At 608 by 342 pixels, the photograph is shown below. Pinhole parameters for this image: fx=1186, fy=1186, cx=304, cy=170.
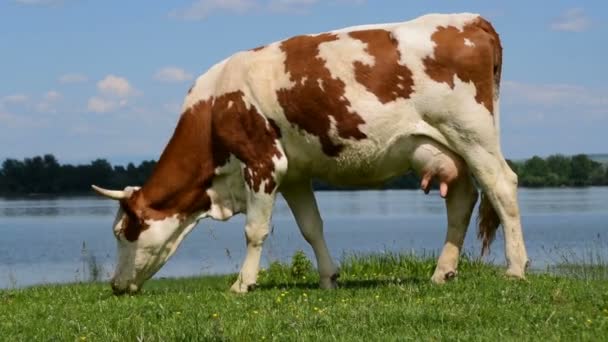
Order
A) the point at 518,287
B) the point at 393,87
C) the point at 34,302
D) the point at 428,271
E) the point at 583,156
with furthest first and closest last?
the point at 583,156
the point at 428,271
the point at 34,302
the point at 393,87
the point at 518,287

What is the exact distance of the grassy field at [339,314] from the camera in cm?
880

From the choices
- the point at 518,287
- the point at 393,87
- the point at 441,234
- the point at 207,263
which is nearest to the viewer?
the point at 518,287

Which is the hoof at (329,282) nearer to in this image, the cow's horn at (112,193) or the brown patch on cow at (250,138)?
the brown patch on cow at (250,138)

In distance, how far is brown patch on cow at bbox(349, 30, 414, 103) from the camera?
12.1m

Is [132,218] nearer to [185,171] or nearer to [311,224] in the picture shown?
[185,171]

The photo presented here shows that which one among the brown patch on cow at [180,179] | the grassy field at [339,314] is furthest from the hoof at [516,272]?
the brown patch on cow at [180,179]

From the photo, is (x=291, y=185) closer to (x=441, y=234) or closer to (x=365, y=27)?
(x=365, y=27)

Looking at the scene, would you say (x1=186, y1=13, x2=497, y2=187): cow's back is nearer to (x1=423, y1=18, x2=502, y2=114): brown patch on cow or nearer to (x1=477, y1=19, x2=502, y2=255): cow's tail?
(x1=423, y1=18, x2=502, y2=114): brown patch on cow

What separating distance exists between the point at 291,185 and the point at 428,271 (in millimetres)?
4926

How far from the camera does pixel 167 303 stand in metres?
11.2

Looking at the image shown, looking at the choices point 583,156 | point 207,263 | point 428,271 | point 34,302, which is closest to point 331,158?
point 34,302

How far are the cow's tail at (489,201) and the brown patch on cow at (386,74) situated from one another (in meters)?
1.03

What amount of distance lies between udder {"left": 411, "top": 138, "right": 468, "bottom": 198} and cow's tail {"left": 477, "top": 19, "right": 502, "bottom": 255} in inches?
17.0

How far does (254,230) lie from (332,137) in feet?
4.36
